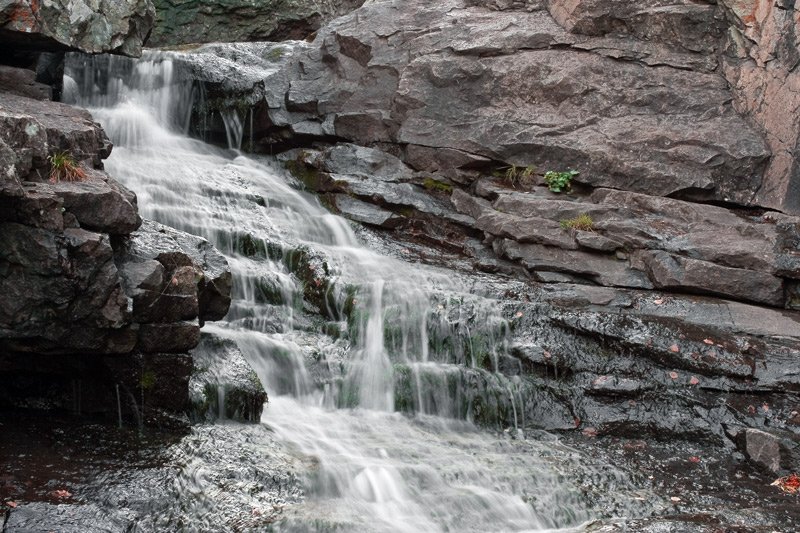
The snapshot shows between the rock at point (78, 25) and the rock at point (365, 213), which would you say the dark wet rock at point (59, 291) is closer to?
the rock at point (78, 25)

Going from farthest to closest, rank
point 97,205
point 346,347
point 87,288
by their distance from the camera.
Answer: point 346,347, point 97,205, point 87,288

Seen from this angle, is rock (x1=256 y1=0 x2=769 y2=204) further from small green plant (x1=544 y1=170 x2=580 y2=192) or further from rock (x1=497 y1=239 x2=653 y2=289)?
rock (x1=497 y1=239 x2=653 y2=289)

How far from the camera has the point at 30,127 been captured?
646 cm

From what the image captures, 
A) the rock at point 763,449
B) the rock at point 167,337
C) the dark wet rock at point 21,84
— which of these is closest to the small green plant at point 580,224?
the rock at point 763,449

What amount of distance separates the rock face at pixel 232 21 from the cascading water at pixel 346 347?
4684mm

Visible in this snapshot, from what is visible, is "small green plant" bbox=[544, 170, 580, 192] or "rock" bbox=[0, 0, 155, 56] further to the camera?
"small green plant" bbox=[544, 170, 580, 192]

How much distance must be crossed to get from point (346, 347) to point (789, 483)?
4.39 metres

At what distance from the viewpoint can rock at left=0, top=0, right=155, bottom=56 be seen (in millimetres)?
8719

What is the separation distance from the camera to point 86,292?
620cm

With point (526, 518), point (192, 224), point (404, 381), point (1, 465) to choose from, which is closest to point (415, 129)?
point (192, 224)

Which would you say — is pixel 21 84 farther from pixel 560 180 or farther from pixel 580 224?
pixel 560 180

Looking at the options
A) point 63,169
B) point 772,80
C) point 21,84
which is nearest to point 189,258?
point 63,169

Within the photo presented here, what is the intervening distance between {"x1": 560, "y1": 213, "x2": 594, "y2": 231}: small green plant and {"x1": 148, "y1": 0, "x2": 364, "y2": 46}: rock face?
992 centimetres

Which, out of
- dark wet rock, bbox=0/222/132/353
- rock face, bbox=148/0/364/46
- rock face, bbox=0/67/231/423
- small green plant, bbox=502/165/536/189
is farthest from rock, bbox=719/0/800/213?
rock face, bbox=148/0/364/46
